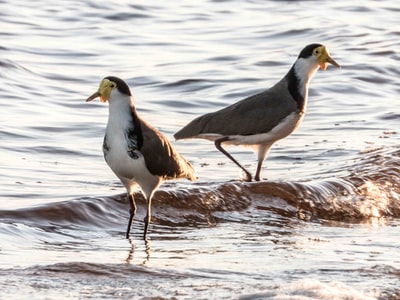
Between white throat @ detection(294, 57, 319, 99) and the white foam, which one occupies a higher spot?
white throat @ detection(294, 57, 319, 99)

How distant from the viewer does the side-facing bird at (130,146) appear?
8.70 metres

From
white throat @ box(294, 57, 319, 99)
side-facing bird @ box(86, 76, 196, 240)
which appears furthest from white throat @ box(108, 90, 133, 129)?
white throat @ box(294, 57, 319, 99)

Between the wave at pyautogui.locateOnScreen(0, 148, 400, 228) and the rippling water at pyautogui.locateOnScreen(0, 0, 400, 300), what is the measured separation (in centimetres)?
2

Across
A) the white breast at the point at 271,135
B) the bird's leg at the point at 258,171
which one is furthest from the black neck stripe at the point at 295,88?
the bird's leg at the point at 258,171

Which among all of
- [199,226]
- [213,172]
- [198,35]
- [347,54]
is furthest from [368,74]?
[199,226]

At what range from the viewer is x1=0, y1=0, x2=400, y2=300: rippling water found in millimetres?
7770

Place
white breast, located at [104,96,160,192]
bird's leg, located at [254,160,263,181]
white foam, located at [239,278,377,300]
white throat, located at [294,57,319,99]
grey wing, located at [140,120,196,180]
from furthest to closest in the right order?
white throat, located at [294,57,319,99] → bird's leg, located at [254,160,263,181] → grey wing, located at [140,120,196,180] → white breast, located at [104,96,160,192] → white foam, located at [239,278,377,300]

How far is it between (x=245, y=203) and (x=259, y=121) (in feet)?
3.58

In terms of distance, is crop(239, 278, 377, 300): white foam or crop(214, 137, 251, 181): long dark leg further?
crop(214, 137, 251, 181): long dark leg

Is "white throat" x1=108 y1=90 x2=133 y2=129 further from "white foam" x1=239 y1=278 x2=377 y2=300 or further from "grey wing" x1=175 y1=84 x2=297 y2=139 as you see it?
"grey wing" x1=175 y1=84 x2=297 y2=139

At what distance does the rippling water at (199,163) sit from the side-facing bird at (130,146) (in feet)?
1.71

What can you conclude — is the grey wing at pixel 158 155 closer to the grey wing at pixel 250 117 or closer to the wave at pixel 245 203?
the wave at pixel 245 203

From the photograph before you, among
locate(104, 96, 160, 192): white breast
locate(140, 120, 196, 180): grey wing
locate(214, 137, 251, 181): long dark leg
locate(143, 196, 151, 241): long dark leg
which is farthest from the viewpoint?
locate(214, 137, 251, 181): long dark leg

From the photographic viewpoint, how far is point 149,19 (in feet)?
66.9
